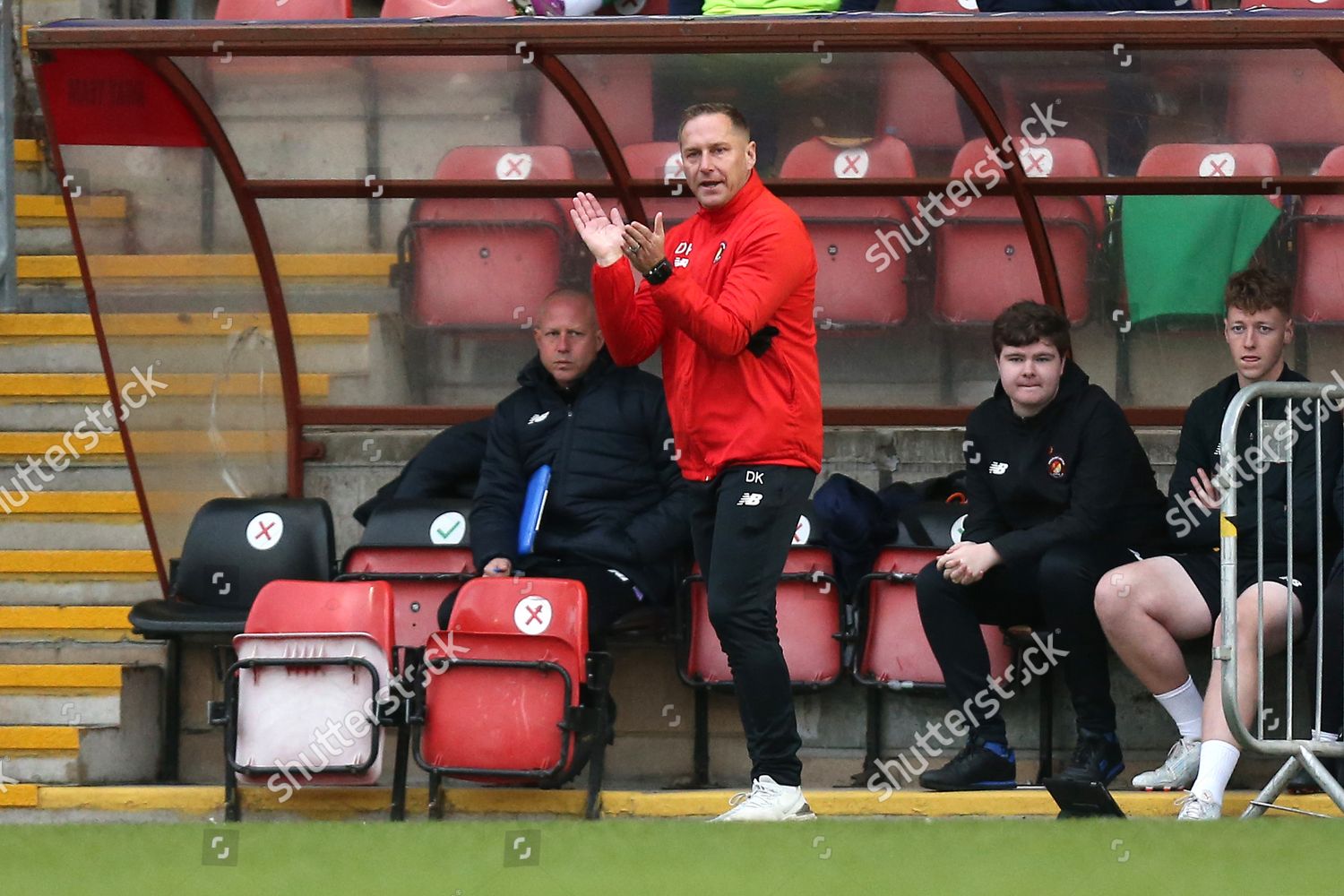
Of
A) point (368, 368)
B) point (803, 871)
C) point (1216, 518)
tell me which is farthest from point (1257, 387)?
point (368, 368)

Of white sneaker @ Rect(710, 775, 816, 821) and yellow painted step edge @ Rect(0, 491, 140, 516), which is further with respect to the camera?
yellow painted step edge @ Rect(0, 491, 140, 516)

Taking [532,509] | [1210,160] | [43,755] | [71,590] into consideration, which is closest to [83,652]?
[71,590]

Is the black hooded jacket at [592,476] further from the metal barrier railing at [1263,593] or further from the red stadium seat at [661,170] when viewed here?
the metal barrier railing at [1263,593]

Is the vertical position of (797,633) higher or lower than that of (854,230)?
lower

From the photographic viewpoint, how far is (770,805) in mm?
4730

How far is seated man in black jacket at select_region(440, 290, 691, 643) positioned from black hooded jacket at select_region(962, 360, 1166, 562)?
3.01 ft

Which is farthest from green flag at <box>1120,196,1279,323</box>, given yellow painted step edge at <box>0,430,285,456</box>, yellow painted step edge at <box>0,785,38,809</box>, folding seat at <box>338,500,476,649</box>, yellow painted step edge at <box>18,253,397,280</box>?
yellow painted step edge at <box>0,785,38,809</box>

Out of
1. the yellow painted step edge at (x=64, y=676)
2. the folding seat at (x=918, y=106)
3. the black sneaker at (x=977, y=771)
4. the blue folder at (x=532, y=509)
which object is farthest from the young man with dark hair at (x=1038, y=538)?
the yellow painted step edge at (x=64, y=676)

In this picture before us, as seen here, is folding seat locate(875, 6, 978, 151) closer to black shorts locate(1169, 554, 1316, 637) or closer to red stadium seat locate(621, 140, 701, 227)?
red stadium seat locate(621, 140, 701, 227)

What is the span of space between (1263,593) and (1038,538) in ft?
2.09

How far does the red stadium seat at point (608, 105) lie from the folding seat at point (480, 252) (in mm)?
157

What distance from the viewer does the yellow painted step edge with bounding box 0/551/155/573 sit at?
22.5 ft

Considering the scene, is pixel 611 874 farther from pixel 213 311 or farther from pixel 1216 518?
pixel 213 311

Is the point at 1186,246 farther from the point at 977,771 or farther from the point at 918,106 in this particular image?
the point at 977,771
